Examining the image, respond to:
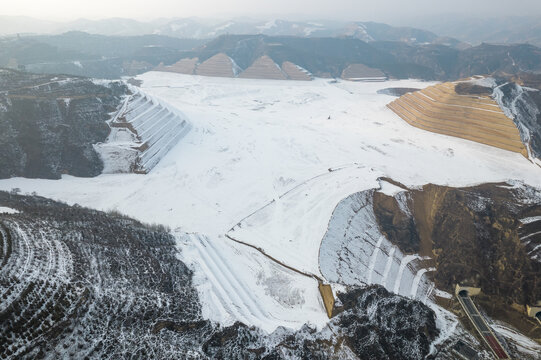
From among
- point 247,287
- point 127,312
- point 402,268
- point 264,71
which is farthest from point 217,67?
point 127,312

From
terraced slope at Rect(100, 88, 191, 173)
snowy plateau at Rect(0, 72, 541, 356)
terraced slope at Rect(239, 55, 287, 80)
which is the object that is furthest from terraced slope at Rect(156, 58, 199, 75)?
terraced slope at Rect(100, 88, 191, 173)

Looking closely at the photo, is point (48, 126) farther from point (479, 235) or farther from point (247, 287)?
point (479, 235)

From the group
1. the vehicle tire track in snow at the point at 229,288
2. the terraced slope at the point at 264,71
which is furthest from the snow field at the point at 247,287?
the terraced slope at the point at 264,71

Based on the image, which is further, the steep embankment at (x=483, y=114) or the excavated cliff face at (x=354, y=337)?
the steep embankment at (x=483, y=114)

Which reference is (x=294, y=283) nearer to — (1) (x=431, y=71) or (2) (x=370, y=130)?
(2) (x=370, y=130)

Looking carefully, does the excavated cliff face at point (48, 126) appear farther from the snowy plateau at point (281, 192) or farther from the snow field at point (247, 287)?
the snow field at point (247, 287)

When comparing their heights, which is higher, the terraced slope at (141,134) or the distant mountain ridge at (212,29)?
the distant mountain ridge at (212,29)
